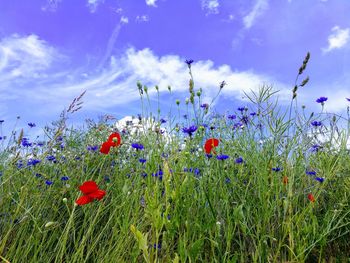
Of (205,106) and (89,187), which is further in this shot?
(205,106)

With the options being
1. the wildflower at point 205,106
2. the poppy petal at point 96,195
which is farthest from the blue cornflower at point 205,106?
the poppy petal at point 96,195

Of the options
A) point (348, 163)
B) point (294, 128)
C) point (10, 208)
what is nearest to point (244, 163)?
point (294, 128)

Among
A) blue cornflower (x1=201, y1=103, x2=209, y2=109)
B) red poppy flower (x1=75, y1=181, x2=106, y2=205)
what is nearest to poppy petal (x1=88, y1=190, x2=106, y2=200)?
red poppy flower (x1=75, y1=181, x2=106, y2=205)

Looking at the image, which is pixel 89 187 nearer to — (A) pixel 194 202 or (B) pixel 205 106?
(A) pixel 194 202

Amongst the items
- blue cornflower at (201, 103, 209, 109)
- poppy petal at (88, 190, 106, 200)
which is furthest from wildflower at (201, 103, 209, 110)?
poppy petal at (88, 190, 106, 200)

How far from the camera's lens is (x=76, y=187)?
275cm

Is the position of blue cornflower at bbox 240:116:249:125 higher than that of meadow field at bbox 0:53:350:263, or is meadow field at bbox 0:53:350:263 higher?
blue cornflower at bbox 240:116:249:125

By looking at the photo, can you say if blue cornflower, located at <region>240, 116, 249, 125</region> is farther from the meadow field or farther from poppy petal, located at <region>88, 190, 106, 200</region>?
poppy petal, located at <region>88, 190, 106, 200</region>

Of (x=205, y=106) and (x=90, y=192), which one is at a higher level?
(x=205, y=106)

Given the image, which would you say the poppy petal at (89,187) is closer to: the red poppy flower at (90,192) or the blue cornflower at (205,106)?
the red poppy flower at (90,192)

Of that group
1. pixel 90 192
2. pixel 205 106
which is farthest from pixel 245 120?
pixel 90 192

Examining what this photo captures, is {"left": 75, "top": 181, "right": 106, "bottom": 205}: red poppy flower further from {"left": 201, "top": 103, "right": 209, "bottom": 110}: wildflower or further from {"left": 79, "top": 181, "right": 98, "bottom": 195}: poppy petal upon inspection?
{"left": 201, "top": 103, "right": 209, "bottom": 110}: wildflower

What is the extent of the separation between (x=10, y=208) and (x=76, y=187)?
0.44 metres

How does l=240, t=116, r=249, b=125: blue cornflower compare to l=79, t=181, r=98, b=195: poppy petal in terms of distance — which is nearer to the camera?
l=79, t=181, r=98, b=195: poppy petal
